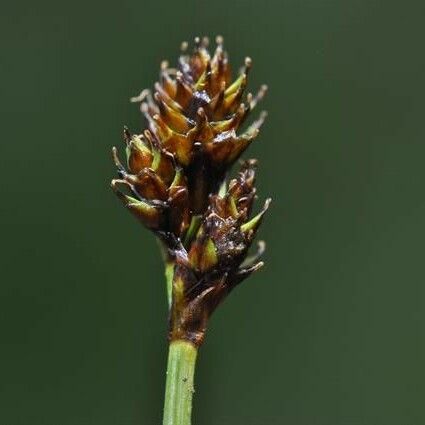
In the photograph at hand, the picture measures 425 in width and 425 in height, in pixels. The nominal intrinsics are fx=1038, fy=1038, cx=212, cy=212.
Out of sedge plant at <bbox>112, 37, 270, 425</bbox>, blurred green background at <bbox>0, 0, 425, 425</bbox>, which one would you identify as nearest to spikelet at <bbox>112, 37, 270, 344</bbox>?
sedge plant at <bbox>112, 37, 270, 425</bbox>

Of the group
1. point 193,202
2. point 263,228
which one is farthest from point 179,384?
point 263,228

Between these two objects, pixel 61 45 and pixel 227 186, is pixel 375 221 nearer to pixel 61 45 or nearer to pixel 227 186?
pixel 61 45

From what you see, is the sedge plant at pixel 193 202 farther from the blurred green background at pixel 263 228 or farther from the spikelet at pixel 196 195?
the blurred green background at pixel 263 228

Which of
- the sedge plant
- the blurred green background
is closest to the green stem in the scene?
the sedge plant

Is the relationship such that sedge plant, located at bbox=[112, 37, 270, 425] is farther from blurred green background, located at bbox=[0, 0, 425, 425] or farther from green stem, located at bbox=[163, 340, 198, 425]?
blurred green background, located at bbox=[0, 0, 425, 425]

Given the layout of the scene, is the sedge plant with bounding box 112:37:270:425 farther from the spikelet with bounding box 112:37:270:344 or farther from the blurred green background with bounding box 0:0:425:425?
the blurred green background with bounding box 0:0:425:425

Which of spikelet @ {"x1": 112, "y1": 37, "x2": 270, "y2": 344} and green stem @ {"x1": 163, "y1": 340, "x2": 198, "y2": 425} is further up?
spikelet @ {"x1": 112, "y1": 37, "x2": 270, "y2": 344}

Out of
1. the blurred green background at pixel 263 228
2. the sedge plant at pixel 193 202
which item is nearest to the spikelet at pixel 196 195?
the sedge plant at pixel 193 202

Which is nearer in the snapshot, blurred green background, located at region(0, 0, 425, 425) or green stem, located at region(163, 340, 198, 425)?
green stem, located at region(163, 340, 198, 425)
